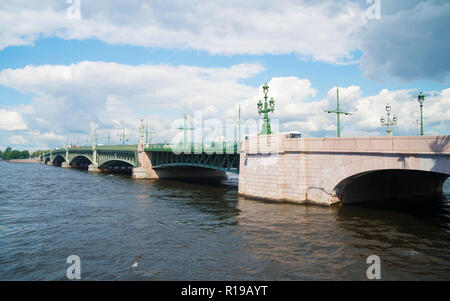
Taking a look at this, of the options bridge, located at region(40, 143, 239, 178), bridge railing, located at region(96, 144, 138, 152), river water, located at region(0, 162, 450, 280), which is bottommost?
river water, located at region(0, 162, 450, 280)

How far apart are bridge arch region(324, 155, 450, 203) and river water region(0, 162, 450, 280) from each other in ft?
7.77

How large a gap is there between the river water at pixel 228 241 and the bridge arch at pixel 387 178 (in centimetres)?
237

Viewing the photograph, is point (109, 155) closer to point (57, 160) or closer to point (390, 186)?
point (57, 160)

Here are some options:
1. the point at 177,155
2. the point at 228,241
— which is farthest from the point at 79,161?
the point at 228,241

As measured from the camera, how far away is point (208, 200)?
109 feet

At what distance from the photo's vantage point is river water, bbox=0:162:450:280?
13078 millimetres

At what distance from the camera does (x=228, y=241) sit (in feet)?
56.7

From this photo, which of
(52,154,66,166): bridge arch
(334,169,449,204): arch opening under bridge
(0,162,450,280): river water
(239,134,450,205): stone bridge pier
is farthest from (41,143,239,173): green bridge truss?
(52,154,66,166): bridge arch

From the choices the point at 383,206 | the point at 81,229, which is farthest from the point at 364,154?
the point at 81,229

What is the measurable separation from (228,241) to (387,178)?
69.9 feet

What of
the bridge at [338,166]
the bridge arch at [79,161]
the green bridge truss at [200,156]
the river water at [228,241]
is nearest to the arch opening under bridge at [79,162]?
the bridge arch at [79,161]

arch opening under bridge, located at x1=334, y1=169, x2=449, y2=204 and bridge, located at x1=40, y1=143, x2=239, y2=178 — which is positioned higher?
bridge, located at x1=40, y1=143, x2=239, y2=178

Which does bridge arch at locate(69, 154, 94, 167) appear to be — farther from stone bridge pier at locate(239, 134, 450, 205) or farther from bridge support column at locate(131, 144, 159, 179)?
stone bridge pier at locate(239, 134, 450, 205)
